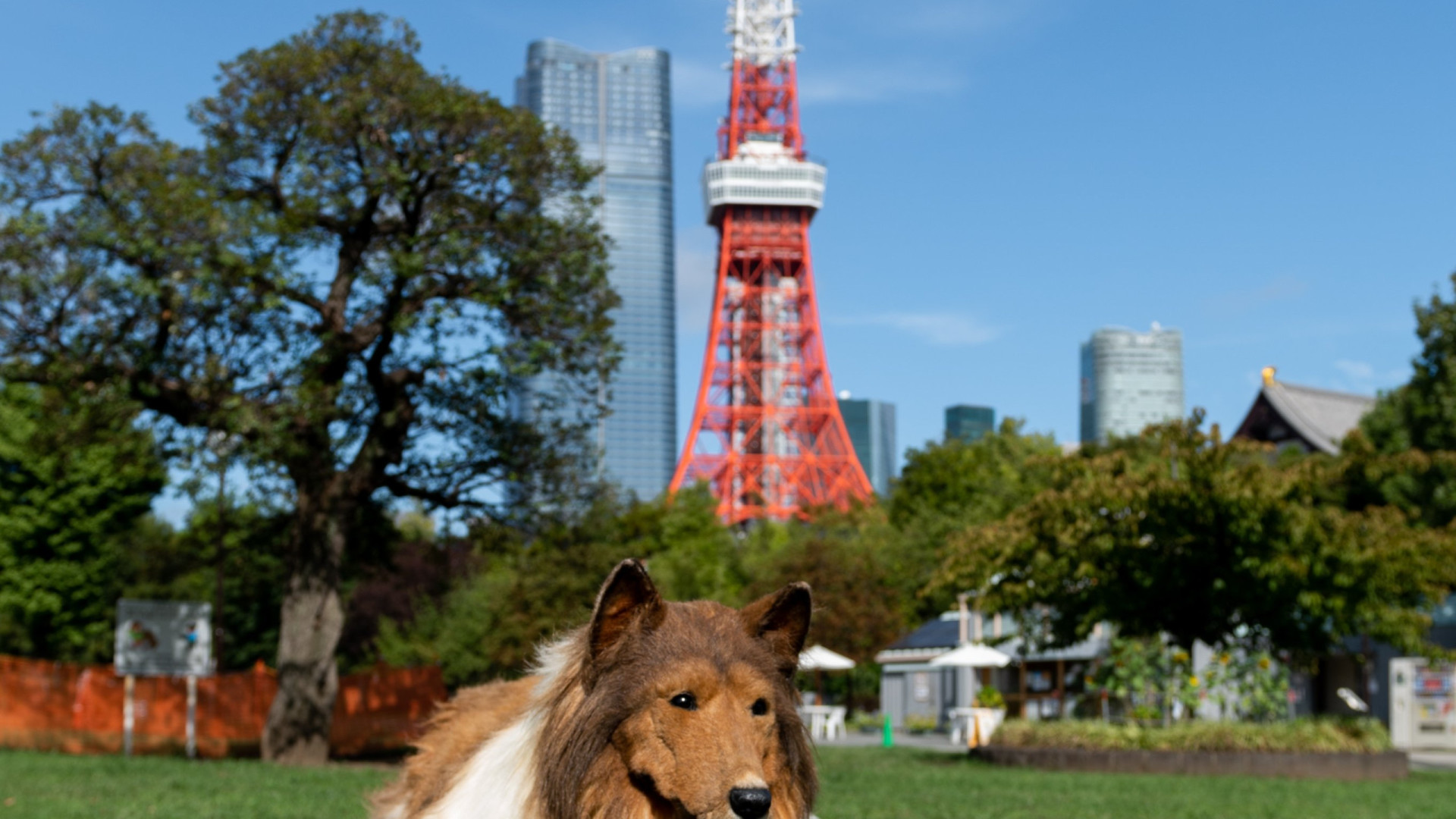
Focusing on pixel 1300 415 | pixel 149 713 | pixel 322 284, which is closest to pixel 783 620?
pixel 322 284

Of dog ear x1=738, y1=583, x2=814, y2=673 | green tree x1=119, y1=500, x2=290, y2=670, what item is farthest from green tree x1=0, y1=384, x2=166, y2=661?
dog ear x1=738, y1=583, x2=814, y2=673

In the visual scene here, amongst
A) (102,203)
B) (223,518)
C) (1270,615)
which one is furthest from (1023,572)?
(102,203)

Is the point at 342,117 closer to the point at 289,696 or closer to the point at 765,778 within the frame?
the point at 289,696

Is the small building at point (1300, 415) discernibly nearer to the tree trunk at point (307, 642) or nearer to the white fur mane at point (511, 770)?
the tree trunk at point (307, 642)

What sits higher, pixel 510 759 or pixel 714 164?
pixel 714 164

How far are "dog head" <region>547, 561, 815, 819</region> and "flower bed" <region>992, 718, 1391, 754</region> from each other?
18.2 metres

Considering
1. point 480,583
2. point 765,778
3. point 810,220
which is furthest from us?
point 810,220

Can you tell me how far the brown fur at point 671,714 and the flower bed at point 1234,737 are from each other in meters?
18.1

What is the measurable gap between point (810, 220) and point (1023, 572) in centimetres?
6900

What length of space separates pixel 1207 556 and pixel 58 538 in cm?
3573

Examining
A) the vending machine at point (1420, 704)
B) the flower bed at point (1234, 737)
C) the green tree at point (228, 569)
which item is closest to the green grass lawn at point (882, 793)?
the flower bed at point (1234, 737)

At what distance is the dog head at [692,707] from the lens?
3352 millimetres

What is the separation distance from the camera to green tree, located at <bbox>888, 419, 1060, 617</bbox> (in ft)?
173

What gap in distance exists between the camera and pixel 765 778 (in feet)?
11.6
